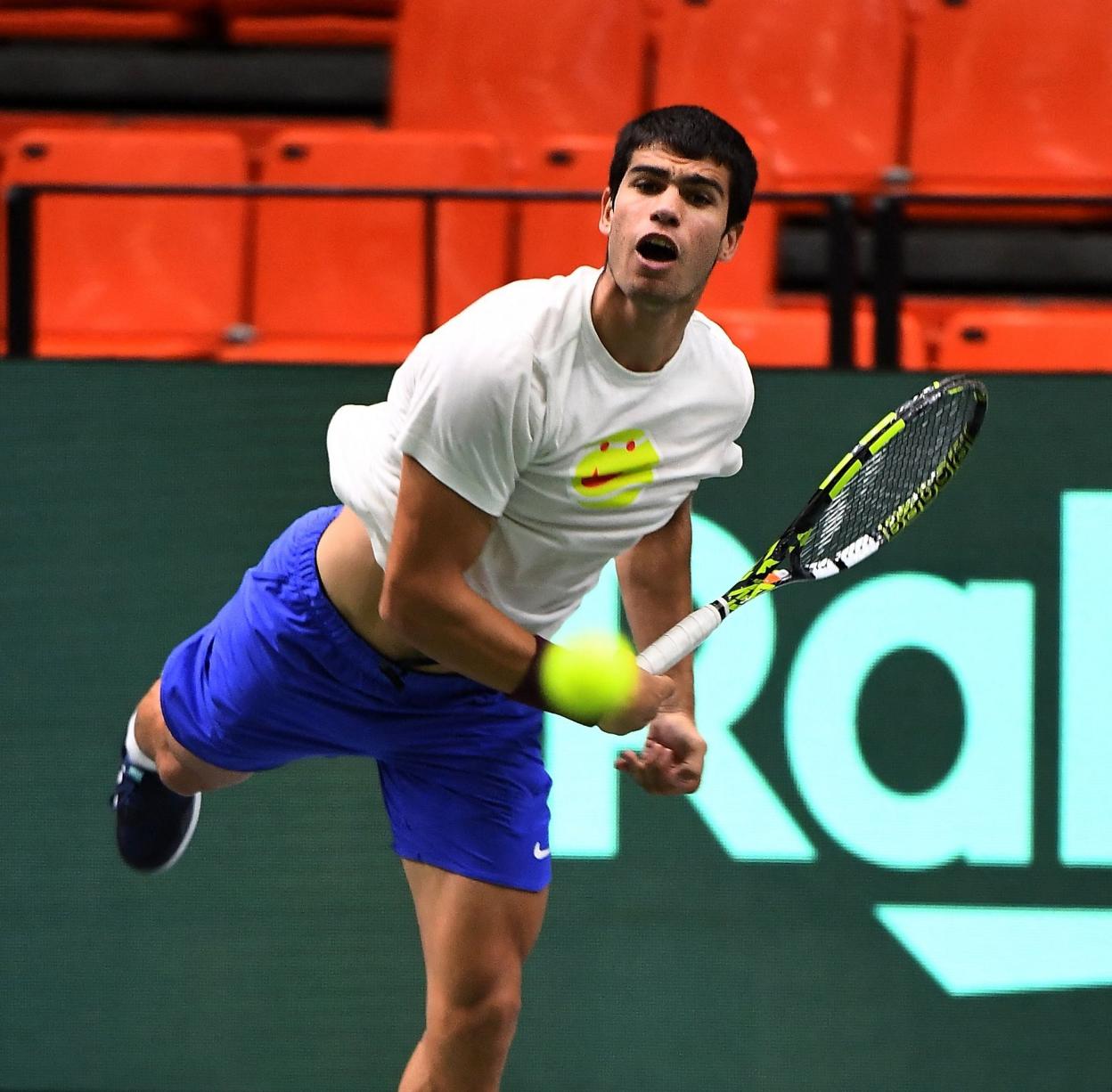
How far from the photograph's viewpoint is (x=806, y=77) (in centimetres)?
564

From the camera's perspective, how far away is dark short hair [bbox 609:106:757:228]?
2645mm

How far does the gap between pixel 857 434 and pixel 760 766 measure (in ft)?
2.43

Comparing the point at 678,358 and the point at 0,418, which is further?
the point at 0,418

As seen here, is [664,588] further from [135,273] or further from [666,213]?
[135,273]

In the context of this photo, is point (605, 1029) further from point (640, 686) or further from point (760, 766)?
point (640, 686)

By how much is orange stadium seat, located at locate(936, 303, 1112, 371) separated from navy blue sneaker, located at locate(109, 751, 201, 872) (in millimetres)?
2214

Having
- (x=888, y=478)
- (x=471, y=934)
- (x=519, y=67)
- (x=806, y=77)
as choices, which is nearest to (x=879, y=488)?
(x=888, y=478)

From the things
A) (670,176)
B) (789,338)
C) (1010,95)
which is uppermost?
(1010,95)

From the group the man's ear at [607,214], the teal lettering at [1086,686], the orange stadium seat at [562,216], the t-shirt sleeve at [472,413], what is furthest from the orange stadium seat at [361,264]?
the t-shirt sleeve at [472,413]

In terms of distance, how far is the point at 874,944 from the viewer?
4.00m

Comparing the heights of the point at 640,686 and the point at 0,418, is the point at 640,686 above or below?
below

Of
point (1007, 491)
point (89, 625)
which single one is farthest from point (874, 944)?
point (89, 625)

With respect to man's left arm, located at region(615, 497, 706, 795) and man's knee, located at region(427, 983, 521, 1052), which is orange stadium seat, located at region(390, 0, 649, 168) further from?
man's knee, located at region(427, 983, 521, 1052)

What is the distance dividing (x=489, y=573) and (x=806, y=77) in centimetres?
325
